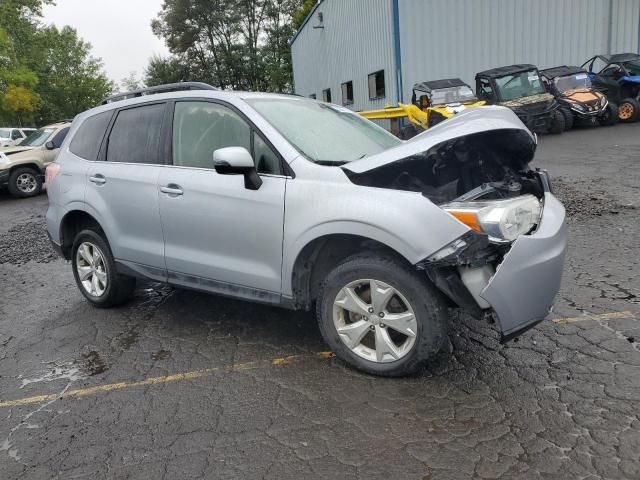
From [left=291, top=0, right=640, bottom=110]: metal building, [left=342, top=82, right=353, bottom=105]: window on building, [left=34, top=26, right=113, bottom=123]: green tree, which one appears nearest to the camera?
[left=291, top=0, right=640, bottom=110]: metal building

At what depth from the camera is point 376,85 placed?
66.6 ft

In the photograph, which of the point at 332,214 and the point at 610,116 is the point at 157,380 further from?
the point at 610,116

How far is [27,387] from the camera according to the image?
11.6ft

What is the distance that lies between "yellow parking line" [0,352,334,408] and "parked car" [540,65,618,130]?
567 inches

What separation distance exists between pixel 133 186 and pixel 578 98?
48.9 feet

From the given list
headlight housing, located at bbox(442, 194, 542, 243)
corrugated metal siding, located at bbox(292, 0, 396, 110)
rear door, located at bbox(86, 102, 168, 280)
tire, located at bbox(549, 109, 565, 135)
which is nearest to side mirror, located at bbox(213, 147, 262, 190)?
rear door, located at bbox(86, 102, 168, 280)

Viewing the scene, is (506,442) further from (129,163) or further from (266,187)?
(129,163)

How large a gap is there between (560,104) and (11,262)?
14.6 m

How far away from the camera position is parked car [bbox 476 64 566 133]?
14.6 metres

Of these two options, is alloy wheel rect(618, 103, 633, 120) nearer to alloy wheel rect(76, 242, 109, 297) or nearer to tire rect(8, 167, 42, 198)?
alloy wheel rect(76, 242, 109, 297)

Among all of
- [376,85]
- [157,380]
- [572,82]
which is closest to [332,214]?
[157,380]

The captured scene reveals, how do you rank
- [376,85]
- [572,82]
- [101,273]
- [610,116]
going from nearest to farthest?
[101,273] < [610,116] < [572,82] < [376,85]

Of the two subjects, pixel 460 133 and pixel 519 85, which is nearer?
pixel 460 133

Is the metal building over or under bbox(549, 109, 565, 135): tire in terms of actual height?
over
